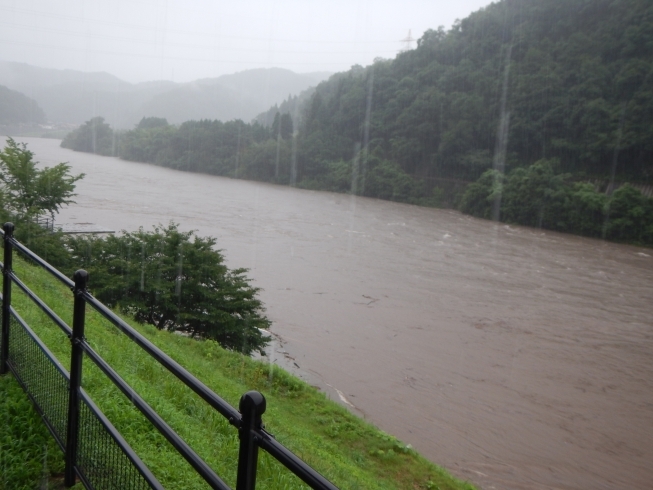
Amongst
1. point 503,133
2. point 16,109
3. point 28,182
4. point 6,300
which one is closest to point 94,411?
point 6,300

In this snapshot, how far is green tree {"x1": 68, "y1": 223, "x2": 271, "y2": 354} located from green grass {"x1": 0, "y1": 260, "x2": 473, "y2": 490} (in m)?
2.44

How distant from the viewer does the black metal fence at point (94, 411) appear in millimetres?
1469

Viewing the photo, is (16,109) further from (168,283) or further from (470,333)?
(470,333)

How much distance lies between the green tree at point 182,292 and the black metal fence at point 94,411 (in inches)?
405

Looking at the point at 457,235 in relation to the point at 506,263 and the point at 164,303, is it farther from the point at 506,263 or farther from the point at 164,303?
the point at 164,303

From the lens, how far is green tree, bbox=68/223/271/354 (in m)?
14.0

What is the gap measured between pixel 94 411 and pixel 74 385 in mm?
253

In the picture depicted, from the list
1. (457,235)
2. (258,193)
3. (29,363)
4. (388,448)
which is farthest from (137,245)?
(258,193)

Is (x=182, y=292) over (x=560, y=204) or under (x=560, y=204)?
under

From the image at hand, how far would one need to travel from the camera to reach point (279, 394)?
10.2 meters

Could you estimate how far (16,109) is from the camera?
112 metres

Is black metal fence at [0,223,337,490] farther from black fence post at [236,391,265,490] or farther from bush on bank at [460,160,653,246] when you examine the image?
bush on bank at [460,160,653,246]

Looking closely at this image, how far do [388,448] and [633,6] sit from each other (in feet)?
200

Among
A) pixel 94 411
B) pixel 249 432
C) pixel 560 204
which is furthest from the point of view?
pixel 560 204
